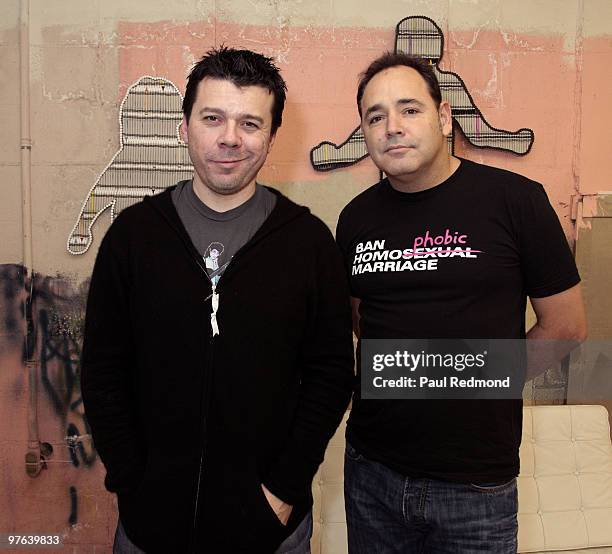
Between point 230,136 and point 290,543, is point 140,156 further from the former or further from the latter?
point 290,543

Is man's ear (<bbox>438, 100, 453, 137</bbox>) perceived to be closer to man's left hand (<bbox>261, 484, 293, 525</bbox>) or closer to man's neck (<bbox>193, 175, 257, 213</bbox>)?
man's neck (<bbox>193, 175, 257, 213</bbox>)

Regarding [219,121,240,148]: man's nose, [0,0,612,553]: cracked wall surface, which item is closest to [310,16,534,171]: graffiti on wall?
[0,0,612,553]: cracked wall surface

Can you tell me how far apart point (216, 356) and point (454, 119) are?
5.65 ft

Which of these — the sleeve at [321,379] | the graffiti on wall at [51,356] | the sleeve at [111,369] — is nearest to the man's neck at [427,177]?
the sleeve at [321,379]

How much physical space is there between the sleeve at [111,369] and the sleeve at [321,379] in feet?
0.99

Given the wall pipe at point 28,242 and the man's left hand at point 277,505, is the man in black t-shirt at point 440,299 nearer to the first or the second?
the man's left hand at point 277,505

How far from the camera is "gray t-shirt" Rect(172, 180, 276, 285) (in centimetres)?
121

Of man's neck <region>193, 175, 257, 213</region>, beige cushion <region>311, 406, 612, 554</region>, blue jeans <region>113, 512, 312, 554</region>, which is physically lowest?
beige cushion <region>311, 406, 612, 554</region>

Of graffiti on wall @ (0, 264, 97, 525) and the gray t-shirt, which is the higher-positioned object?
the gray t-shirt

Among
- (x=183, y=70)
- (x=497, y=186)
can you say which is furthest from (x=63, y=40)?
(x=497, y=186)

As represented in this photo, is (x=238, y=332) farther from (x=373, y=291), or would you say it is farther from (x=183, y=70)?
(x=183, y=70)

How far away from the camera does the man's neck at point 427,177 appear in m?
1.41

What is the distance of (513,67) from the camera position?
246 centimetres

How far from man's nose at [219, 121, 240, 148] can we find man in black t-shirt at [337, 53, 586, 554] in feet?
1.29
